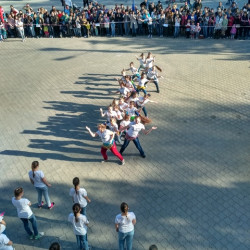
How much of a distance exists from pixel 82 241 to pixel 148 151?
3.68 metres

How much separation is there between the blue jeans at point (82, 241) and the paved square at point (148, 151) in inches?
12.6

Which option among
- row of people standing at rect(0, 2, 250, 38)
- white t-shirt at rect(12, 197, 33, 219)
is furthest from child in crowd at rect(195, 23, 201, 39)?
white t-shirt at rect(12, 197, 33, 219)

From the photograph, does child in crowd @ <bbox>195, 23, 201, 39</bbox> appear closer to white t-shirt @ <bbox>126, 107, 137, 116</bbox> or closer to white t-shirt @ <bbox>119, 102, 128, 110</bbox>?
white t-shirt @ <bbox>119, 102, 128, 110</bbox>

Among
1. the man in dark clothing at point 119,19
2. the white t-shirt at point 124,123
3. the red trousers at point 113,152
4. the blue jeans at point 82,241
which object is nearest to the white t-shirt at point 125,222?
the blue jeans at point 82,241

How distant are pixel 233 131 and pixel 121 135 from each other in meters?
3.75

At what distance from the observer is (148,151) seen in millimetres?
8297

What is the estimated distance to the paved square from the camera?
6.07 meters

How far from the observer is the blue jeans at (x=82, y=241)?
5.27 m

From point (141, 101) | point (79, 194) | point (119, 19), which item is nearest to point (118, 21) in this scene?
point (119, 19)

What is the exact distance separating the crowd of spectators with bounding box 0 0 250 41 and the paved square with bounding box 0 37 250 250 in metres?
2.47

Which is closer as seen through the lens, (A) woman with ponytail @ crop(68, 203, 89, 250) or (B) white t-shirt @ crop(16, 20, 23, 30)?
(A) woman with ponytail @ crop(68, 203, 89, 250)

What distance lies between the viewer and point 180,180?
7.23 metres

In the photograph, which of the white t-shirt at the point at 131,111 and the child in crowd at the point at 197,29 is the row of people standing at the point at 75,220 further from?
the child in crowd at the point at 197,29

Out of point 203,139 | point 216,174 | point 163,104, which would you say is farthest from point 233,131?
point 163,104
